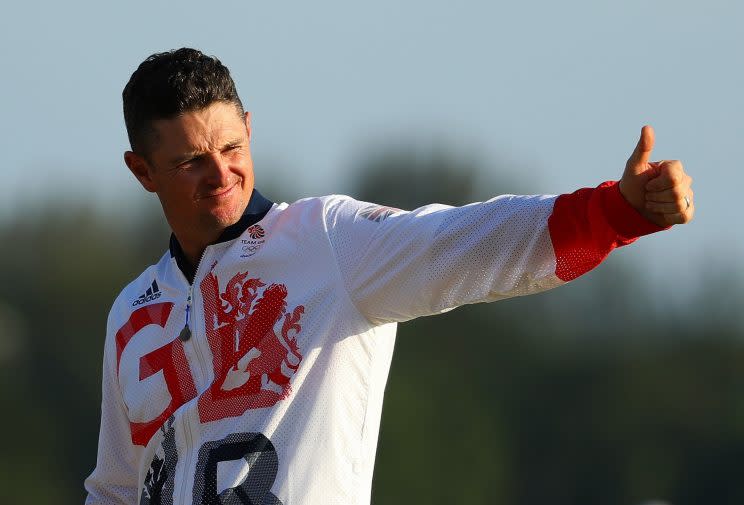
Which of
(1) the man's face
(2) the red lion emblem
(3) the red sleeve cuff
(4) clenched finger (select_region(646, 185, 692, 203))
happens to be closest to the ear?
(1) the man's face

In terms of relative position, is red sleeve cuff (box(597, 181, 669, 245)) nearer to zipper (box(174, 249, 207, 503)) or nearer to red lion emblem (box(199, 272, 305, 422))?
red lion emblem (box(199, 272, 305, 422))

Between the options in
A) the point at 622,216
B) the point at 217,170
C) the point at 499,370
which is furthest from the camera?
the point at 499,370

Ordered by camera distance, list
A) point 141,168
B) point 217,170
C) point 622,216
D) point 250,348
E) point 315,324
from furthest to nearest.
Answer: point 141,168 < point 217,170 < point 250,348 < point 315,324 < point 622,216

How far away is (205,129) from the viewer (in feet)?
20.0

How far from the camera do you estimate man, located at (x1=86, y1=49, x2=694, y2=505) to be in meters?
5.39

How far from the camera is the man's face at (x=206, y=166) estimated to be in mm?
6098

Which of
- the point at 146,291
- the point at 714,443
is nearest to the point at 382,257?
the point at 146,291

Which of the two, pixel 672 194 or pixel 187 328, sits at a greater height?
pixel 672 194

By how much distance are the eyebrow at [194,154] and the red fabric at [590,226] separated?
128cm

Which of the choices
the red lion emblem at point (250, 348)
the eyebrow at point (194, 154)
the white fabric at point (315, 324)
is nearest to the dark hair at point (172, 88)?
the eyebrow at point (194, 154)

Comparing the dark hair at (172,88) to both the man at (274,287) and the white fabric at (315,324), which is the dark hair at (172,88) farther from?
the white fabric at (315,324)

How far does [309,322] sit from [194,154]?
74 cm

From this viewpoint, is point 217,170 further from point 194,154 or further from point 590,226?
point 590,226

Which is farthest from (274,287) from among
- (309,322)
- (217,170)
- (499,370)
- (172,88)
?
(499,370)
